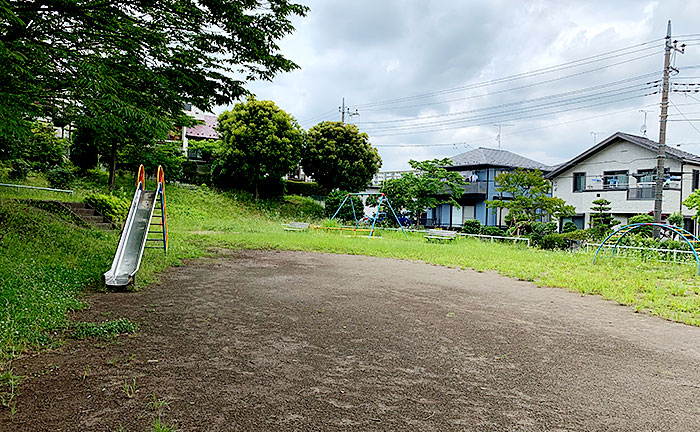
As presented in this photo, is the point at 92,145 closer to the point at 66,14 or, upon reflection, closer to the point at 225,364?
the point at 66,14

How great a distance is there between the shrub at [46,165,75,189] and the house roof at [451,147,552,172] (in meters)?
19.6

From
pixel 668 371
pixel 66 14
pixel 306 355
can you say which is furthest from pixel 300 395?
pixel 66 14

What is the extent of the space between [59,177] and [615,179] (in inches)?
904

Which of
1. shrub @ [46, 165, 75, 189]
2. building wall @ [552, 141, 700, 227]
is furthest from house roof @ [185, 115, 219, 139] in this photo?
building wall @ [552, 141, 700, 227]

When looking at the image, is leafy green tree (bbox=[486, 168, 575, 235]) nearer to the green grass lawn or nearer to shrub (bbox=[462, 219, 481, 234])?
shrub (bbox=[462, 219, 481, 234])

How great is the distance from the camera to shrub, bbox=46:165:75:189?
15.2 metres

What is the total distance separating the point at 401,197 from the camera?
20.8 meters

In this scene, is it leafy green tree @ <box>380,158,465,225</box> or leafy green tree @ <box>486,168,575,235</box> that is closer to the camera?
leafy green tree @ <box>486,168,575,235</box>

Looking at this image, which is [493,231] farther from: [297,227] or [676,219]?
[297,227]

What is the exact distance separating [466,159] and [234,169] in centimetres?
1424

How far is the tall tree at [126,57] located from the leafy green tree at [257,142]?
13.1m

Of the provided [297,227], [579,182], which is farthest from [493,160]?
[297,227]

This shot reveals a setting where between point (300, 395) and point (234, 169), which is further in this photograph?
point (234, 169)

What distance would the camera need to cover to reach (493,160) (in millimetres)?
26594
